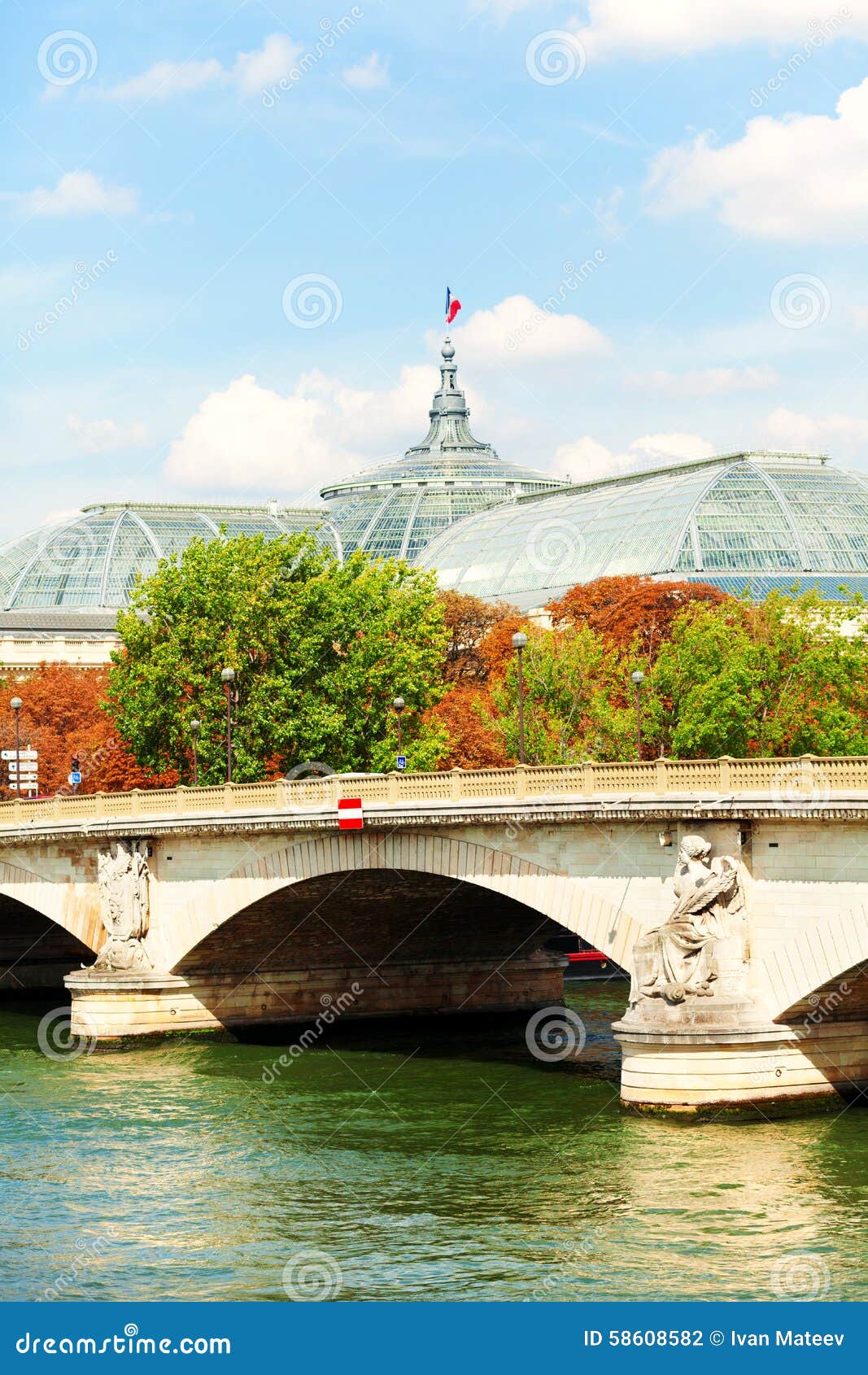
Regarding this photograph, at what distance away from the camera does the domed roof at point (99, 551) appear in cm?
15300

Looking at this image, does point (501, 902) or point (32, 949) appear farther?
point (32, 949)

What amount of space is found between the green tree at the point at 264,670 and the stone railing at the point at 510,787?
37.7ft

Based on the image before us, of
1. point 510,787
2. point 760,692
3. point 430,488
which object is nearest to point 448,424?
point 430,488

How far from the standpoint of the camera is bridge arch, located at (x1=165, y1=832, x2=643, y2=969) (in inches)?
1614

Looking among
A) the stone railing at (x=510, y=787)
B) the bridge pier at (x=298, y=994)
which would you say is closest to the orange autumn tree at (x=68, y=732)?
the bridge pier at (x=298, y=994)

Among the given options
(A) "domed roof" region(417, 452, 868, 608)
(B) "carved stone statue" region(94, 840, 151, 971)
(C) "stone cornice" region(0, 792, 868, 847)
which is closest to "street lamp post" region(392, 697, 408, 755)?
(C) "stone cornice" region(0, 792, 868, 847)

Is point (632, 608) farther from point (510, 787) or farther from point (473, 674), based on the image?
point (510, 787)

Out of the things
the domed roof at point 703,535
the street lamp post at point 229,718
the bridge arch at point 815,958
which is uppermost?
the domed roof at point 703,535

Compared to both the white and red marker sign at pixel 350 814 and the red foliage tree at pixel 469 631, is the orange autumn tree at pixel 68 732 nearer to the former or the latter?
the red foliage tree at pixel 469 631

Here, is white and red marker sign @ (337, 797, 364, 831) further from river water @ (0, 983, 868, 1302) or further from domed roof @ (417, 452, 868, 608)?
domed roof @ (417, 452, 868, 608)

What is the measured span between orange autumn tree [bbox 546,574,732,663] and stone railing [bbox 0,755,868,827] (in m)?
34.0

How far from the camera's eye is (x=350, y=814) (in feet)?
151

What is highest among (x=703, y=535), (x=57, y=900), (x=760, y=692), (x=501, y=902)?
(x=703, y=535)

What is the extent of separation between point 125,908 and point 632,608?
133 feet
